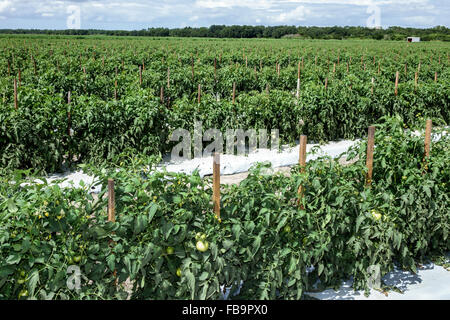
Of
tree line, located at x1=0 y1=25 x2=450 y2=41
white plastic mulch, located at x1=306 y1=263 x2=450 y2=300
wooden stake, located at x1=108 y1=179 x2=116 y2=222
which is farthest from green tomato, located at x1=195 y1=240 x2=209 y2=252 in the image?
tree line, located at x1=0 y1=25 x2=450 y2=41

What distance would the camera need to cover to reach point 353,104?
30.5ft

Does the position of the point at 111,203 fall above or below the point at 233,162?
above

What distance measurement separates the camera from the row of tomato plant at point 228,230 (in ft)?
9.17

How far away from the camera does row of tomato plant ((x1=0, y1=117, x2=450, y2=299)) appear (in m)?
2.79

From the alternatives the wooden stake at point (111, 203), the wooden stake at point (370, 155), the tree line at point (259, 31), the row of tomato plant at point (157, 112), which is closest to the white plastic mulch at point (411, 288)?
the wooden stake at point (370, 155)

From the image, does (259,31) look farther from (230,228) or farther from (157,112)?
(230,228)

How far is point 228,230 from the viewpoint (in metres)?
3.23

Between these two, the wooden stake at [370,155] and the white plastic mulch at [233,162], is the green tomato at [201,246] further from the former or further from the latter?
the white plastic mulch at [233,162]

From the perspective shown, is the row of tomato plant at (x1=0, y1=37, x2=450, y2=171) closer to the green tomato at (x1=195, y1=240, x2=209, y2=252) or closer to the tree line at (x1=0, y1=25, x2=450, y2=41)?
the green tomato at (x1=195, y1=240, x2=209, y2=252)

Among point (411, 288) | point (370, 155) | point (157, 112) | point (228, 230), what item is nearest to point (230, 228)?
point (228, 230)

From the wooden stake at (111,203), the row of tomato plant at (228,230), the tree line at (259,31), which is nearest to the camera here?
the row of tomato plant at (228,230)

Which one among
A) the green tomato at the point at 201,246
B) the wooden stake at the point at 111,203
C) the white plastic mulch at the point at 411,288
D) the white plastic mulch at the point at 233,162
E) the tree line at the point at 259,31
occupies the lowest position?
the white plastic mulch at the point at 411,288

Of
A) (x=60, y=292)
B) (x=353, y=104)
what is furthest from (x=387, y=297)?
(x=353, y=104)

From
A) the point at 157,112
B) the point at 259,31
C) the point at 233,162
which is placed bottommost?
the point at 233,162
